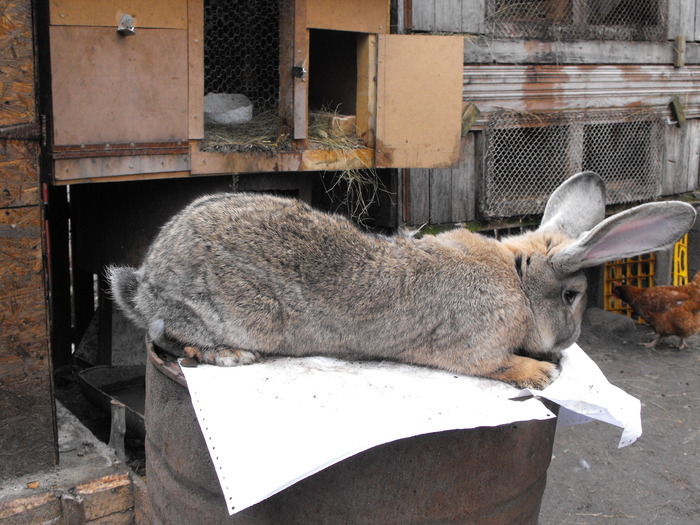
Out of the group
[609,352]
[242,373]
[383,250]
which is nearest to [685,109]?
[609,352]

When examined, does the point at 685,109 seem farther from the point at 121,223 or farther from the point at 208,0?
the point at 121,223

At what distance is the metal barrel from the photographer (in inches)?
76.6

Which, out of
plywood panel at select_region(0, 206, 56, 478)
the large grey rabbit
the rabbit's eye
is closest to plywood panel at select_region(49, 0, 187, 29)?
plywood panel at select_region(0, 206, 56, 478)

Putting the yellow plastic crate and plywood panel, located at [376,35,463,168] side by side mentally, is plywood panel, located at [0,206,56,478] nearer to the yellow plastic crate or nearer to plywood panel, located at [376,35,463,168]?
plywood panel, located at [376,35,463,168]

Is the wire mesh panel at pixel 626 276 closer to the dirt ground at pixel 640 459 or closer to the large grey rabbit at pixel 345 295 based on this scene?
the dirt ground at pixel 640 459

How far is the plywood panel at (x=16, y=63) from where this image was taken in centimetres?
314

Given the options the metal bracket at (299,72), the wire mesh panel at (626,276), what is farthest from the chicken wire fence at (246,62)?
the wire mesh panel at (626,276)

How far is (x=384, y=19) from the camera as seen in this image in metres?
4.35

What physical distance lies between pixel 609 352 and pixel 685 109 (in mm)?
2436

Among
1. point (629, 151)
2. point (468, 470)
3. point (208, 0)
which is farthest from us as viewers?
point (629, 151)

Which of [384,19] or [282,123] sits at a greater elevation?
[384,19]

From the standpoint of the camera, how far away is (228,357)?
2.25 metres

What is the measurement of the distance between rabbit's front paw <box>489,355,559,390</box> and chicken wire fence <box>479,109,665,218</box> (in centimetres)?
368

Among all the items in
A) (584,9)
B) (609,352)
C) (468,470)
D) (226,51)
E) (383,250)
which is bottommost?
(609,352)
